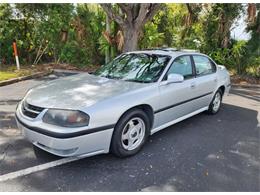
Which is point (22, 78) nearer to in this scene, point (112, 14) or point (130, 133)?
point (112, 14)

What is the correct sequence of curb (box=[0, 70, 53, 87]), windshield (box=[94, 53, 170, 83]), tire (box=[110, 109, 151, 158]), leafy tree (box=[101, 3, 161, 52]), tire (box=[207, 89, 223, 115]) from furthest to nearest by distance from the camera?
leafy tree (box=[101, 3, 161, 52])
curb (box=[0, 70, 53, 87])
tire (box=[207, 89, 223, 115])
windshield (box=[94, 53, 170, 83])
tire (box=[110, 109, 151, 158])

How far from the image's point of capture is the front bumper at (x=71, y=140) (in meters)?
2.91

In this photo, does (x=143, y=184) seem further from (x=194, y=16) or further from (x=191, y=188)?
(x=194, y=16)

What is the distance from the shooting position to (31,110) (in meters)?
3.23

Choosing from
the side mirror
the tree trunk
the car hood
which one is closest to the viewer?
the car hood

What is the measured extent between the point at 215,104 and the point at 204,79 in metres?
0.87

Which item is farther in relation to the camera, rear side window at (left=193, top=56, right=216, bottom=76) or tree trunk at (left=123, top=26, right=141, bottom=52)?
tree trunk at (left=123, top=26, right=141, bottom=52)

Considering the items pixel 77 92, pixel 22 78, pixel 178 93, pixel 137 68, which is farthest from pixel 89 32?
pixel 77 92

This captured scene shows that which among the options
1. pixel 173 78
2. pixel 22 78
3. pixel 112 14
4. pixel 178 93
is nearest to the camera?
pixel 173 78

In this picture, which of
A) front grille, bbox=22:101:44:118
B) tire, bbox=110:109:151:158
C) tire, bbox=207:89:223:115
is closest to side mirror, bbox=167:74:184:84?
tire, bbox=110:109:151:158

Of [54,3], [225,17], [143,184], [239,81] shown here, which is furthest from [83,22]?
[143,184]

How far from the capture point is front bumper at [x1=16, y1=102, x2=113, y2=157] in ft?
9.55

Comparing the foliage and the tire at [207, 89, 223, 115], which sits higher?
the foliage

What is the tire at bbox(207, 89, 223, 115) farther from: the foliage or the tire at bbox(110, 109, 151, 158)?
the foliage
